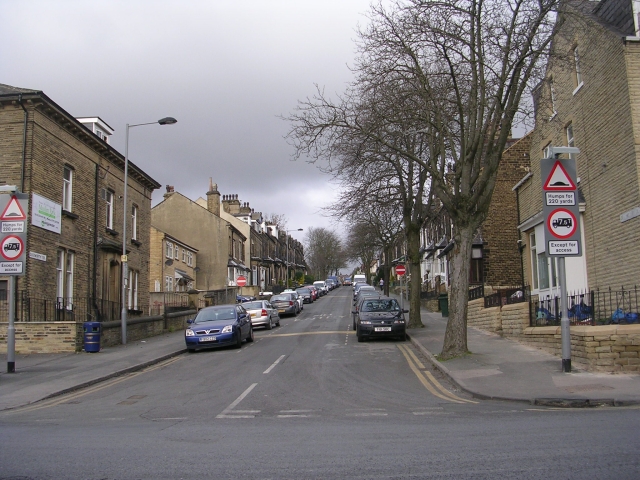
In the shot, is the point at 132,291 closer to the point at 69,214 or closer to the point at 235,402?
the point at 69,214

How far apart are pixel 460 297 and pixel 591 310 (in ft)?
10.1

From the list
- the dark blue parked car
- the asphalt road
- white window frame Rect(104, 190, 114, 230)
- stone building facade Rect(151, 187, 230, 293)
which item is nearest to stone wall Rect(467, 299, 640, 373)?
the asphalt road

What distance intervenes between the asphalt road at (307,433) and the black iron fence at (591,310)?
3916 mm

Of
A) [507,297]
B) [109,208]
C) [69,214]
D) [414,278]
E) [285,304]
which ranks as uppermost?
[109,208]

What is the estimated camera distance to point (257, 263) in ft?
232

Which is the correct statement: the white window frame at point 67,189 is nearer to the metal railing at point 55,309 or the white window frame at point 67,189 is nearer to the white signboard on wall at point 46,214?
the white signboard on wall at point 46,214

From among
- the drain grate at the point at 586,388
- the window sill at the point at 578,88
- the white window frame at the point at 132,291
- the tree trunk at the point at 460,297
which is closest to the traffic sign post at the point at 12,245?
the tree trunk at the point at 460,297

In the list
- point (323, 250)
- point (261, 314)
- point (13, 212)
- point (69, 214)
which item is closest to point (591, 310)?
point (13, 212)

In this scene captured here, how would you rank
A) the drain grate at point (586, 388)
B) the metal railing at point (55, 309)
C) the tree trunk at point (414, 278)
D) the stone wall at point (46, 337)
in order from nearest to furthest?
1. the drain grate at point (586, 388)
2. the stone wall at point (46, 337)
3. the metal railing at point (55, 309)
4. the tree trunk at point (414, 278)

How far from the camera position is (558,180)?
12445mm

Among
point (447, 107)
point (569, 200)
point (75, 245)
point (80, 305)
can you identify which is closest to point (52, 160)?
point (75, 245)

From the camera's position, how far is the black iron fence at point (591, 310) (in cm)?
1280

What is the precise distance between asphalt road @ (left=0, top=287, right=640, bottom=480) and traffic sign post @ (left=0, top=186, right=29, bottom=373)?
10.5 feet

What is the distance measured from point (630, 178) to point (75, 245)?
63.4ft
